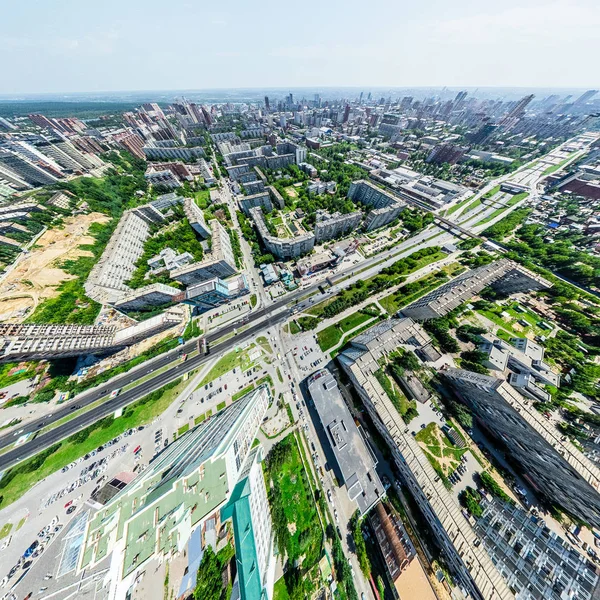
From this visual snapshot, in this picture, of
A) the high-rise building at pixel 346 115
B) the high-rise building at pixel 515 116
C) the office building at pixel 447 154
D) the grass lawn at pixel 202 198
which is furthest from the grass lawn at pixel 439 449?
the high-rise building at pixel 515 116

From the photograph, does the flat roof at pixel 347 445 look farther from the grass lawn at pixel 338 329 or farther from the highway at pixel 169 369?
the highway at pixel 169 369

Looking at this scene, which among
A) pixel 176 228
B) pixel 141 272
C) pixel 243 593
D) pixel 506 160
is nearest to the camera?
pixel 243 593

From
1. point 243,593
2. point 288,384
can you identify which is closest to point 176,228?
point 288,384

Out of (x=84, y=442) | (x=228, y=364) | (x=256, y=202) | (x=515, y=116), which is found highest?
(x=515, y=116)

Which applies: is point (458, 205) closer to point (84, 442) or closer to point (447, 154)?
point (447, 154)

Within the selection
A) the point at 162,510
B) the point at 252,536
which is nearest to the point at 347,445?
the point at 252,536

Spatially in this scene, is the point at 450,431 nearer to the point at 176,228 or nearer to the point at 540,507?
the point at 540,507
